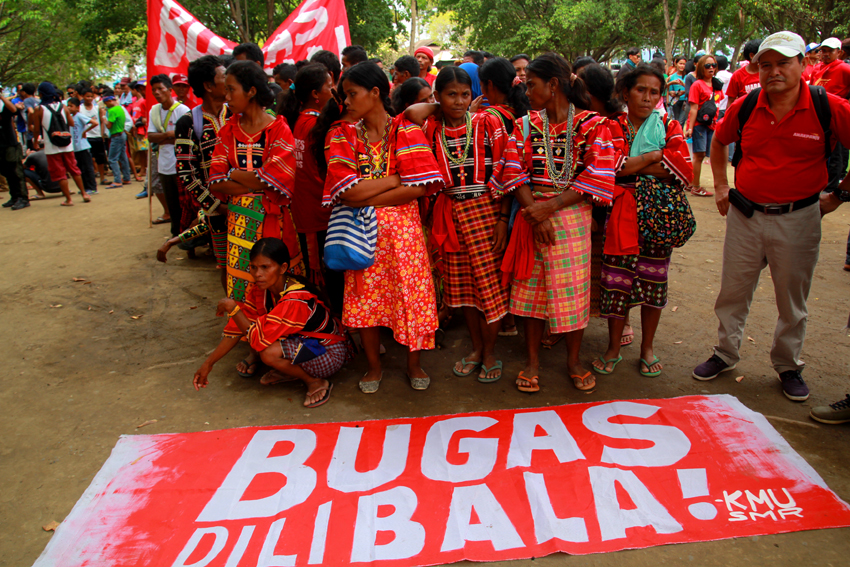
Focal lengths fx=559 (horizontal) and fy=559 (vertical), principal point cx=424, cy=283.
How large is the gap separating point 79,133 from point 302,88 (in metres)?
8.26

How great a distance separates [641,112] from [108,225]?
23.9 ft

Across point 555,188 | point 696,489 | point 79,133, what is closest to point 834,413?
point 696,489

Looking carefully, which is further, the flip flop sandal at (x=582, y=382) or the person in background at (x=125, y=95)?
the person in background at (x=125, y=95)

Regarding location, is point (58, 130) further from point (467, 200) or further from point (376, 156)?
point (467, 200)

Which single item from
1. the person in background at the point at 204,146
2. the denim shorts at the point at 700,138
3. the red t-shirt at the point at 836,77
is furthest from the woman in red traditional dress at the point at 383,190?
the denim shorts at the point at 700,138

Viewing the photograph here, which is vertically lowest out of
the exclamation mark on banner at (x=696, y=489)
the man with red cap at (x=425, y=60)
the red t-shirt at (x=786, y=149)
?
the exclamation mark on banner at (x=696, y=489)

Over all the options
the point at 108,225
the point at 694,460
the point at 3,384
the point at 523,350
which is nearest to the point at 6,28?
the point at 108,225

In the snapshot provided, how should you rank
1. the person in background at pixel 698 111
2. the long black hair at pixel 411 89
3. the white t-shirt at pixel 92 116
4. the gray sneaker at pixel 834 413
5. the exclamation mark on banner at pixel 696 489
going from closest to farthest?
the exclamation mark on banner at pixel 696 489
the gray sneaker at pixel 834 413
the long black hair at pixel 411 89
the person in background at pixel 698 111
the white t-shirt at pixel 92 116

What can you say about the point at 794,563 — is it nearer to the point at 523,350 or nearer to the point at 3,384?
the point at 523,350

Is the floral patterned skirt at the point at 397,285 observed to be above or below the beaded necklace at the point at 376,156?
below

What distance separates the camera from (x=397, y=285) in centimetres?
316

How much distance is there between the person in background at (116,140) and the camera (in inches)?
416

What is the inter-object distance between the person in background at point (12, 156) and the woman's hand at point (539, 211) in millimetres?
8939

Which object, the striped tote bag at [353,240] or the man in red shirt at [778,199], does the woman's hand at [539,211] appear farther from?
the man in red shirt at [778,199]
